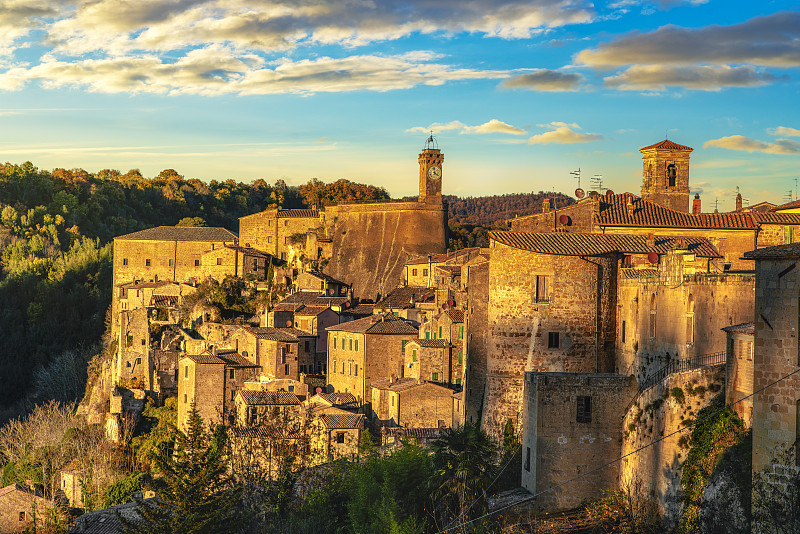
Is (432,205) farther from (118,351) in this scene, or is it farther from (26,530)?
(26,530)

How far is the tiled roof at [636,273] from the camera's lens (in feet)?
91.1

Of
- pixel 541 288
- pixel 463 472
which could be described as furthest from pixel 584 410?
pixel 541 288

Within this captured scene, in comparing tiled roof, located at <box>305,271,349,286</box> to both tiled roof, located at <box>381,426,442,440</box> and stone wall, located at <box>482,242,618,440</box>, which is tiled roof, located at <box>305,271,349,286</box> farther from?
stone wall, located at <box>482,242,618,440</box>

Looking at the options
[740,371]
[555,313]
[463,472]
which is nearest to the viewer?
[740,371]

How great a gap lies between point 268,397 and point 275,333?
5795 millimetres

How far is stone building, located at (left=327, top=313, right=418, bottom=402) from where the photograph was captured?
5038cm

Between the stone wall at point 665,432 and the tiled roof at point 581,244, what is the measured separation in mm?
6844

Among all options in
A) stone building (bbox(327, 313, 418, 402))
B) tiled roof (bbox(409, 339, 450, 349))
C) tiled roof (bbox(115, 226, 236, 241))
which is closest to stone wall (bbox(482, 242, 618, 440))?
tiled roof (bbox(409, 339, 450, 349))

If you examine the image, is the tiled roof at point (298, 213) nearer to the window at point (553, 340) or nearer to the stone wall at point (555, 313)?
the stone wall at point (555, 313)

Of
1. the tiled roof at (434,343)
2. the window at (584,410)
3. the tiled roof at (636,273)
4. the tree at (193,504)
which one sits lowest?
the tree at (193,504)

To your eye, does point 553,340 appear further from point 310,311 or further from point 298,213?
point 298,213

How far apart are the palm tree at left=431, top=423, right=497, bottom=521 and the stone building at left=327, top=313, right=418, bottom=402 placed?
68.4 feet

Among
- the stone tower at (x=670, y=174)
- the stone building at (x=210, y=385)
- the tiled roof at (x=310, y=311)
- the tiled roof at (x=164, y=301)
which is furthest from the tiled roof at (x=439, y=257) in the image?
the stone tower at (x=670, y=174)

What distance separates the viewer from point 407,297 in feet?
200
